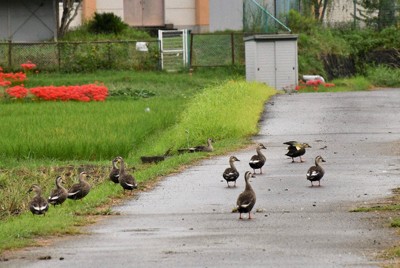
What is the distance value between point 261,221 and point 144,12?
40.1 metres

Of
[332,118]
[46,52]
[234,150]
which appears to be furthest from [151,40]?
[234,150]

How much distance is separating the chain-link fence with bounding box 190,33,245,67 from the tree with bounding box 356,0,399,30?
6.21m

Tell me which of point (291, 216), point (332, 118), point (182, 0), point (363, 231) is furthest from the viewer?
point (182, 0)

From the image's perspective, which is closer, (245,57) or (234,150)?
(234,150)

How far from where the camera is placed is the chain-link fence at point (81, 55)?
4425 centimetres

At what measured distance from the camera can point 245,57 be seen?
140 ft

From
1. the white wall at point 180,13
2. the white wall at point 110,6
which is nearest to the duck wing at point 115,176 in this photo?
the white wall at point 110,6

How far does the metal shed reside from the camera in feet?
131

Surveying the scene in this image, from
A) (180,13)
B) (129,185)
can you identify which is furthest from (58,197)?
(180,13)

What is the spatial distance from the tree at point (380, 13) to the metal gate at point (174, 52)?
26.3 ft

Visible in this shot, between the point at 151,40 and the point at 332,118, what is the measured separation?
18240mm

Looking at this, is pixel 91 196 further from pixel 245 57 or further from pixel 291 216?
pixel 245 57

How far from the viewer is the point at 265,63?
39.9 meters

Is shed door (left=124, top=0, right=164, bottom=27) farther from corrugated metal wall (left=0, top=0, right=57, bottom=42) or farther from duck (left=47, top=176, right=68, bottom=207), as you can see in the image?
duck (left=47, top=176, right=68, bottom=207)
